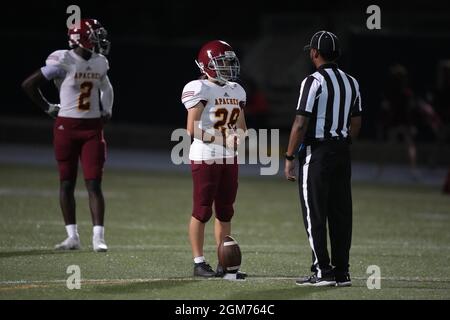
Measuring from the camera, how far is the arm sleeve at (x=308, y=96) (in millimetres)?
8211

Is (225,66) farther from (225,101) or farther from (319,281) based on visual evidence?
(319,281)

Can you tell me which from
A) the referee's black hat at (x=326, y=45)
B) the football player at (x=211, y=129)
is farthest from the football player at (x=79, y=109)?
the referee's black hat at (x=326, y=45)

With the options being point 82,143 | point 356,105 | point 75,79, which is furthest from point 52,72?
point 356,105

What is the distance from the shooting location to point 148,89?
74.1 feet

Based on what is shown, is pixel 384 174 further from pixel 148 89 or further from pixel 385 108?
pixel 148 89

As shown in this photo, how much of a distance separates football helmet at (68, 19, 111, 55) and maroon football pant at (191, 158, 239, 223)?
1983 mm

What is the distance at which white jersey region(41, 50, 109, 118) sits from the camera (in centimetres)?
1017

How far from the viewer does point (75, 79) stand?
10203 millimetres

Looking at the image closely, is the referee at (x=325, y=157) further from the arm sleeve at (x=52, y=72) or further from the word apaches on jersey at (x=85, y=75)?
the arm sleeve at (x=52, y=72)

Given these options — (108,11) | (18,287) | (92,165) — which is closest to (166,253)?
(92,165)

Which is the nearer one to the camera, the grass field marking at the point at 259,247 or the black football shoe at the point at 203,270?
the black football shoe at the point at 203,270

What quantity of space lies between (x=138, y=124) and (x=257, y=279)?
1437 cm

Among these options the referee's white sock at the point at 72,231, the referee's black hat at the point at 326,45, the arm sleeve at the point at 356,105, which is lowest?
the referee's white sock at the point at 72,231

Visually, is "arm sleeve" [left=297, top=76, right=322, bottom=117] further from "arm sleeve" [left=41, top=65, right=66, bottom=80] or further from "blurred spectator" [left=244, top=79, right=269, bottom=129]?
"blurred spectator" [left=244, top=79, right=269, bottom=129]
